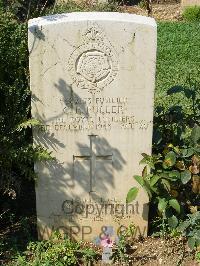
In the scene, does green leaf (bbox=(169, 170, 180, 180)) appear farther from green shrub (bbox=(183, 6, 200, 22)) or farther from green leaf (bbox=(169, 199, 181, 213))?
green shrub (bbox=(183, 6, 200, 22))

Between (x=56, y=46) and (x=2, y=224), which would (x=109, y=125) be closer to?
(x=56, y=46)

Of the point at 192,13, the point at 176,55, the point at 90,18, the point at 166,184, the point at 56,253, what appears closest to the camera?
the point at 90,18

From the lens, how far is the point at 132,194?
144 inches

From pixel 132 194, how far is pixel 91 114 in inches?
25.3

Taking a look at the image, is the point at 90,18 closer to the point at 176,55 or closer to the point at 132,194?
the point at 132,194

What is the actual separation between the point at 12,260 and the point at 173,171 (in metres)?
1.34

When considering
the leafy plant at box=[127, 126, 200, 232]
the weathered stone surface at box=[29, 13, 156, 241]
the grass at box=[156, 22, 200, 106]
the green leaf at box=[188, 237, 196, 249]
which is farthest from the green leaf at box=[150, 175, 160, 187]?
the grass at box=[156, 22, 200, 106]

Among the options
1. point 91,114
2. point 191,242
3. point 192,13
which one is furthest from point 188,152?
point 192,13

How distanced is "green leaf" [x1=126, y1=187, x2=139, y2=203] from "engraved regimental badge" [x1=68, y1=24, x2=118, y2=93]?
765 millimetres

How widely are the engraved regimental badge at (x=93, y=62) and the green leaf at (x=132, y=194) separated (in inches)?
30.1

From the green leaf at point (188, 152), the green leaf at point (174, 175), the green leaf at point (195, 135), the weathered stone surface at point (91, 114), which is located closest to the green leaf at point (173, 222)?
the weathered stone surface at point (91, 114)

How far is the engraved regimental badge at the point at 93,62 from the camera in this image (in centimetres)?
337

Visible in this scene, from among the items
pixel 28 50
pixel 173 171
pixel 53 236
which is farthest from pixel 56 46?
pixel 53 236

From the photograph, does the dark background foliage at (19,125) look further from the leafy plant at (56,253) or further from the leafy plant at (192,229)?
the leafy plant at (192,229)
